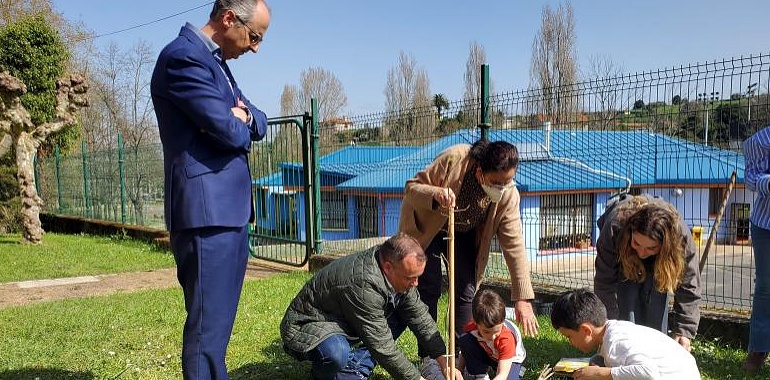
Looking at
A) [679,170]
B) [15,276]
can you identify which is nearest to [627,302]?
[679,170]

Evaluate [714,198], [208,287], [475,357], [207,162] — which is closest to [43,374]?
[208,287]

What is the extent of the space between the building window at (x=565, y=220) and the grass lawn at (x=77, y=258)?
548cm

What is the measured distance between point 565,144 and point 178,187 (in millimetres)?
4150

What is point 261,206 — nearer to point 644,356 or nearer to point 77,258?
point 77,258

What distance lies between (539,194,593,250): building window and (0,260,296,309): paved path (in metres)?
3.52

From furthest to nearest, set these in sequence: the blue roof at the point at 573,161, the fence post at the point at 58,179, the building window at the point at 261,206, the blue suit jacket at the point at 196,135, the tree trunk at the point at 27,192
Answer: the fence post at the point at 58,179
the tree trunk at the point at 27,192
the building window at the point at 261,206
the blue roof at the point at 573,161
the blue suit jacket at the point at 196,135

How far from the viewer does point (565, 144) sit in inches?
218

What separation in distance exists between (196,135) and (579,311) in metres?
1.81

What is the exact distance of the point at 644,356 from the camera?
97.6 inches

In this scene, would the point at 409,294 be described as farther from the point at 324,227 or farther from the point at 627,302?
the point at 324,227

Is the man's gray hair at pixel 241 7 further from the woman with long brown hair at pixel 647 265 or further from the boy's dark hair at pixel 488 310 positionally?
the woman with long brown hair at pixel 647 265

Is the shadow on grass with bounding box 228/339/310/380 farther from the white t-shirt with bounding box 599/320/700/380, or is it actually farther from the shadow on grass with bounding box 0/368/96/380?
the white t-shirt with bounding box 599/320/700/380

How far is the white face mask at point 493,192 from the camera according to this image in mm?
3217

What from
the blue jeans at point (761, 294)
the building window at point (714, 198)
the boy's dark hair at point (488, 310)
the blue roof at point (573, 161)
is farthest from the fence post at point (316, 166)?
the blue jeans at point (761, 294)
